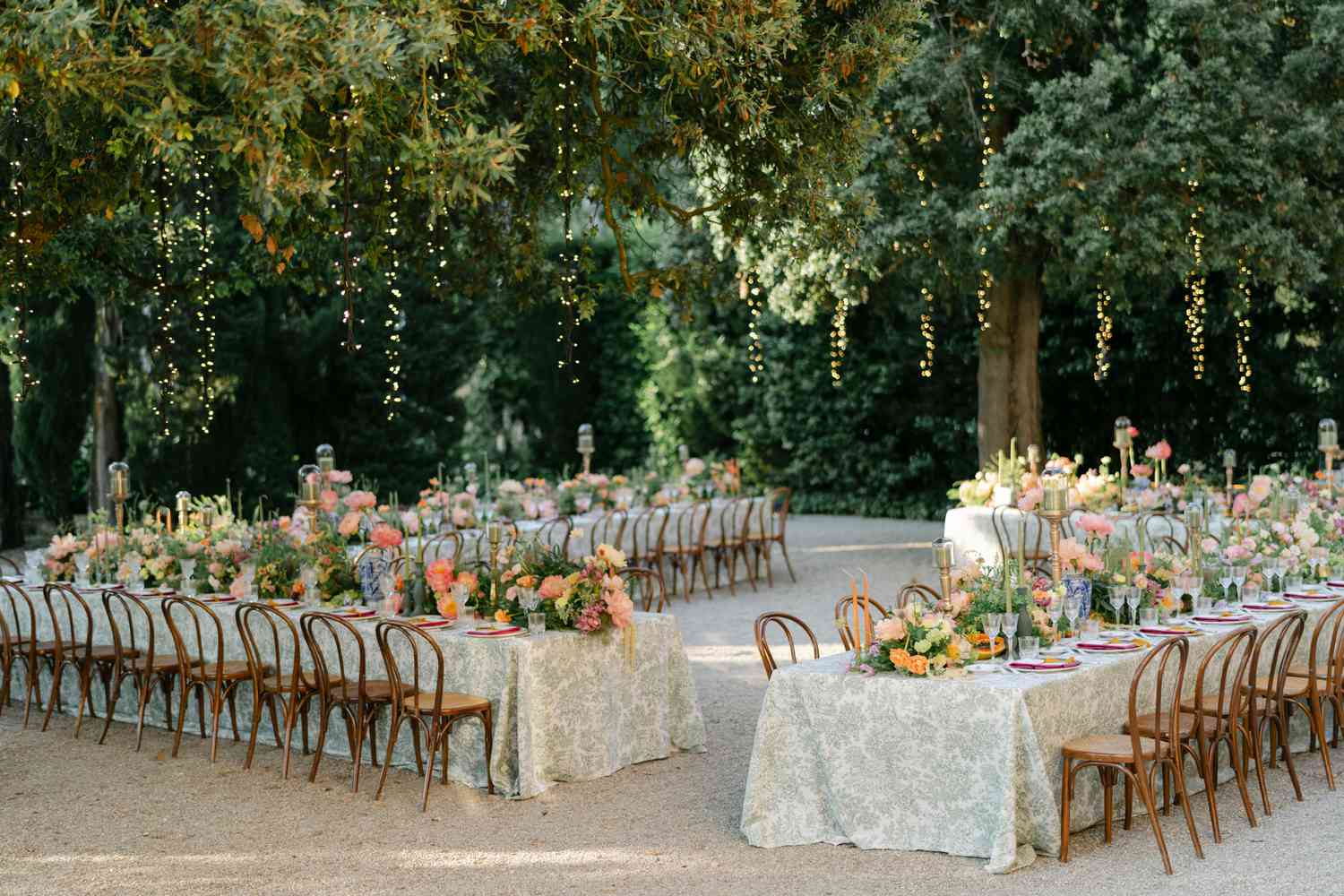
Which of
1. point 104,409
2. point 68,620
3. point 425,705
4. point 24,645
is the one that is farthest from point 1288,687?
point 104,409

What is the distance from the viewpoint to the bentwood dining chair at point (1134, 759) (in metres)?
5.14

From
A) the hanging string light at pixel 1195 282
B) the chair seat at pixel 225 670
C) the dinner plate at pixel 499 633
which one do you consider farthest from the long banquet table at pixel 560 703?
the hanging string light at pixel 1195 282

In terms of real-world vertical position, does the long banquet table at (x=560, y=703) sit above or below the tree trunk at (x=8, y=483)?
below

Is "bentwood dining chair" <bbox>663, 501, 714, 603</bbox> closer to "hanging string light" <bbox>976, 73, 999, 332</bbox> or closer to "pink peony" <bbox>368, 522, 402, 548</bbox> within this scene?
"hanging string light" <bbox>976, 73, 999, 332</bbox>

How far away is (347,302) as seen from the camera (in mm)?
6309

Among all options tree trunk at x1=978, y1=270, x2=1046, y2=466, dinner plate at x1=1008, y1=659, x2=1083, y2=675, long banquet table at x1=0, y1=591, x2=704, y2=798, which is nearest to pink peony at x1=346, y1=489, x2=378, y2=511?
long banquet table at x1=0, y1=591, x2=704, y2=798

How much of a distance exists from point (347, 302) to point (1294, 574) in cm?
475

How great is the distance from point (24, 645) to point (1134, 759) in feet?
20.5

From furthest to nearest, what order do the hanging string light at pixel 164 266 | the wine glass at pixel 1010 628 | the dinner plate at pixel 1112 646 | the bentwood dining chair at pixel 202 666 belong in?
the hanging string light at pixel 164 266 < the bentwood dining chair at pixel 202 666 < the dinner plate at pixel 1112 646 < the wine glass at pixel 1010 628

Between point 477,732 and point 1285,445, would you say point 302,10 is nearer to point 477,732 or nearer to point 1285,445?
point 477,732

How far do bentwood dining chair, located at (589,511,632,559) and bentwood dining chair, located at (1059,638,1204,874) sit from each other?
647 cm

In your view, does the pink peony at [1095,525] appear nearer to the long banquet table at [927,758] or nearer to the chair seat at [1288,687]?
the long banquet table at [927,758]

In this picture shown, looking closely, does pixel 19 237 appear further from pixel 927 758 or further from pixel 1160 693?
pixel 1160 693

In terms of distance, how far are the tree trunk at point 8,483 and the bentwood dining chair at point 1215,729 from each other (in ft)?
46.5
